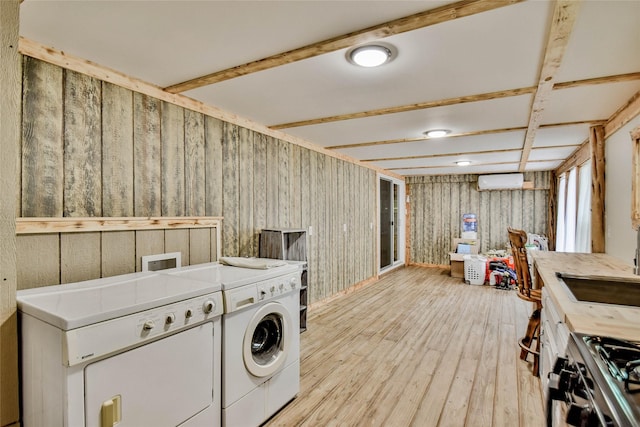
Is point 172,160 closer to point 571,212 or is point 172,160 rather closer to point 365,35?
point 365,35

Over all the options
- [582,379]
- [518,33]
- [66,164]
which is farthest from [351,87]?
[582,379]

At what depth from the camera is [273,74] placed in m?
2.16

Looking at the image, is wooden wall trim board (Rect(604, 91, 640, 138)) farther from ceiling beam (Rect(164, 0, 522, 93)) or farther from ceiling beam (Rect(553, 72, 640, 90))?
ceiling beam (Rect(164, 0, 522, 93))

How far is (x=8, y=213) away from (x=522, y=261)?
141 inches

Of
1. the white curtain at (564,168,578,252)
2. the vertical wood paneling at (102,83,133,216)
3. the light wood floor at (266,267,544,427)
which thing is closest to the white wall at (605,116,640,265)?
the light wood floor at (266,267,544,427)

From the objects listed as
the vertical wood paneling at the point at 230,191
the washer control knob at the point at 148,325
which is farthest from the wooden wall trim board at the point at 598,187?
the washer control knob at the point at 148,325

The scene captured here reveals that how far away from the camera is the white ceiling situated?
59.1 inches

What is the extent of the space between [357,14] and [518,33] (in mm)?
821

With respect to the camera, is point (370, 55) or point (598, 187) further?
point (598, 187)

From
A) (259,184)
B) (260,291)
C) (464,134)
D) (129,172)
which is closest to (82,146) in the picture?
(129,172)

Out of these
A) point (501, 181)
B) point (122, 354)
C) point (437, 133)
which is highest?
point (437, 133)

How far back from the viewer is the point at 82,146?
203 cm

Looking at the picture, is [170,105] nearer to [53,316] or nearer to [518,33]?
[53,316]

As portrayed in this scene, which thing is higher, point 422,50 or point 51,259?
point 422,50
